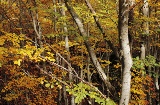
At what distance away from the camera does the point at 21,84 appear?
490 inches

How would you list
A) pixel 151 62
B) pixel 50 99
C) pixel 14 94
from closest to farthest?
pixel 151 62, pixel 14 94, pixel 50 99

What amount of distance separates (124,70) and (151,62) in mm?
2120

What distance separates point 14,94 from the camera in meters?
13.4

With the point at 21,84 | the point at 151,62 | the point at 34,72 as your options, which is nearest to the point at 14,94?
the point at 21,84

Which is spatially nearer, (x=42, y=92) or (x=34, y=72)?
(x=42, y=92)

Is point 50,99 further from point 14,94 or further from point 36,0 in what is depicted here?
point 36,0

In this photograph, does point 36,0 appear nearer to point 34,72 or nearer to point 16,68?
point 16,68

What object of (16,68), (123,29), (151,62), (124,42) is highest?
(123,29)

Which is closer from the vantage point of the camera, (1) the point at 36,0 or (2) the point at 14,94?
(1) the point at 36,0


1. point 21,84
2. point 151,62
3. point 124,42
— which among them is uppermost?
point 124,42

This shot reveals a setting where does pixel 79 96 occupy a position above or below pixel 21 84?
above

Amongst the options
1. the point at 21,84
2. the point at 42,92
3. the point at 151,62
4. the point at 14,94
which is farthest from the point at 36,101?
the point at 151,62

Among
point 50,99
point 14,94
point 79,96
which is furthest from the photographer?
point 50,99

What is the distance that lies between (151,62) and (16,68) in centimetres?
1028
